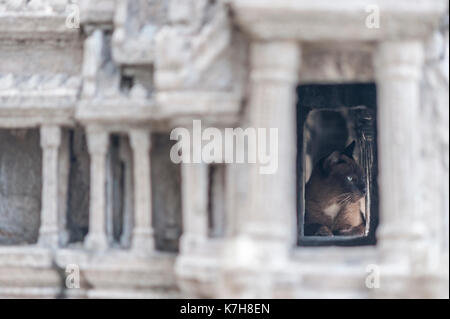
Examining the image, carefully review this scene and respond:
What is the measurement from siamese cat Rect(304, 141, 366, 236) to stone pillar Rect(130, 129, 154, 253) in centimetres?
318

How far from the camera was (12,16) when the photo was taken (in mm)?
8523

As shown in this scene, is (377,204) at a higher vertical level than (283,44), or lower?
lower

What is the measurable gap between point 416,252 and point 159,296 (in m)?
2.27

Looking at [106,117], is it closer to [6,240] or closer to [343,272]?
[6,240]

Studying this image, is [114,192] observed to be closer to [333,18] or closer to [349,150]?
[333,18]

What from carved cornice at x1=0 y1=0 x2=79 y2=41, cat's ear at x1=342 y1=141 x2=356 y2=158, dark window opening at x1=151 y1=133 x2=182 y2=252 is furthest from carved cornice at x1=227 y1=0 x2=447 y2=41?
cat's ear at x1=342 y1=141 x2=356 y2=158

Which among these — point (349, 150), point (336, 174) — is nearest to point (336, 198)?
point (336, 174)

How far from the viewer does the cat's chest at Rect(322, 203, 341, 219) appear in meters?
10.8

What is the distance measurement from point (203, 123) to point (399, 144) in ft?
4.96

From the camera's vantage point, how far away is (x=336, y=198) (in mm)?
10742

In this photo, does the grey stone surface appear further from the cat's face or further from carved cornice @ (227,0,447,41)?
the cat's face

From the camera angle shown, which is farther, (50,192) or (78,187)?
(78,187)

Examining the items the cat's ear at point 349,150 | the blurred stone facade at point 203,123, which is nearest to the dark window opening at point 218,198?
the blurred stone facade at point 203,123
